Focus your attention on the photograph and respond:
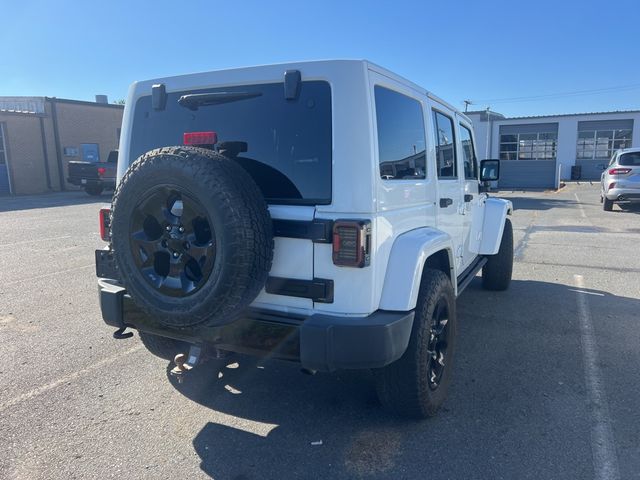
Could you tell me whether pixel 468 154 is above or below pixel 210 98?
below

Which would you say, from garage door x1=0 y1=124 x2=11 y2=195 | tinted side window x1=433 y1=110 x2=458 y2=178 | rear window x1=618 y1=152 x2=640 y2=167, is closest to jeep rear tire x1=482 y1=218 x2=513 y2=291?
tinted side window x1=433 y1=110 x2=458 y2=178

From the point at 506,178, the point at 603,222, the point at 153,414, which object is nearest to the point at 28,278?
the point at 153,414

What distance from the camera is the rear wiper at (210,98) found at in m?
2.95

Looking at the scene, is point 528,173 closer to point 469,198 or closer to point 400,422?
point 469,198

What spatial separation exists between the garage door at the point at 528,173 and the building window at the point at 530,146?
1.35 meters

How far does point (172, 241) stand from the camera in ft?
8.76

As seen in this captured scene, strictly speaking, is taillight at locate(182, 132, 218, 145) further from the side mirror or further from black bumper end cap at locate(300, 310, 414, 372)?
the side mirror

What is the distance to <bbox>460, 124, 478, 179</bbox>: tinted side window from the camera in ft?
15.7

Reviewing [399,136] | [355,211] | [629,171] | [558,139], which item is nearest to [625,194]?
[629,171]

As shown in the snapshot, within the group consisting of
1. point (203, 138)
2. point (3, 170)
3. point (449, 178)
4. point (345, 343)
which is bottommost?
point (345, 343)

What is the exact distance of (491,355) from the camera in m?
4.25

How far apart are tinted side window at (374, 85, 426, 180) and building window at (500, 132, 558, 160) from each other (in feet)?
109

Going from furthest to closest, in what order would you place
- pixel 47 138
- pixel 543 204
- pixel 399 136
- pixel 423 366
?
pixel 47 138, pixel 543 204, pixel 399 136, pixel 423 366

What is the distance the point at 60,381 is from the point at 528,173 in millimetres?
33040
